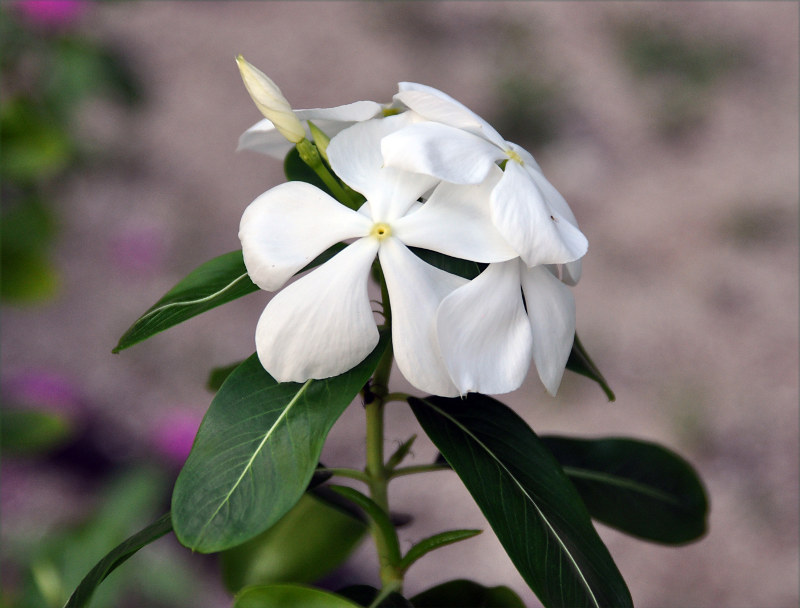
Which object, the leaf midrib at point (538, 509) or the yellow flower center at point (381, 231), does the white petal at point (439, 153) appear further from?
the leaf midrib at point (538, 509)

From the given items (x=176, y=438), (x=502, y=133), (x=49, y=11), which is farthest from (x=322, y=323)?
(x=502, y=133)

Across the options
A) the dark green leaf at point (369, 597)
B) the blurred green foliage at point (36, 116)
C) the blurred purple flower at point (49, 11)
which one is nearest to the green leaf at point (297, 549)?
the dark green leaf at point (369, 597)

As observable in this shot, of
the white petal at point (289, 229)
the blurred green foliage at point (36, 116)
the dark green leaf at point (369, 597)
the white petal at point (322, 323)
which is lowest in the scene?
the blurred green foliage at point (36, 116)

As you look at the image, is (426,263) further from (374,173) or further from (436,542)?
(436,542)

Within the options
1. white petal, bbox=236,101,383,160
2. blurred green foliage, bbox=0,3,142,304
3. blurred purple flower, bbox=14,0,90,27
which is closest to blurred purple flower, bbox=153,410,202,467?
blurred green foliage, bbox=0,3,142,304

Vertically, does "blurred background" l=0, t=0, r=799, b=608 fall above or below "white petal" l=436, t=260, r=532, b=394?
below

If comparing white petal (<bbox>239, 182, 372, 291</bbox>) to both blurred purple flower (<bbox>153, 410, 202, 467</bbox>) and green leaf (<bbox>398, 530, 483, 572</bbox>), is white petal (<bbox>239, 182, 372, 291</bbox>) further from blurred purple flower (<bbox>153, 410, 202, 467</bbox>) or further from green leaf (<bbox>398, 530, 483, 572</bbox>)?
blurred purple flower (<bbox>153, 410, 202, 467</bbox>)
